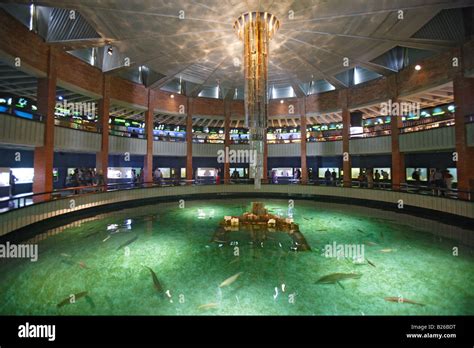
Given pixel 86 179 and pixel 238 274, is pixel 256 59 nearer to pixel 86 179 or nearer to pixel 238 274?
pixel 238 274

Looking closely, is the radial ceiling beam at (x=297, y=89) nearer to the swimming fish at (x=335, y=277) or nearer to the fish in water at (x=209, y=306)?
the swimming fish at (x=335, y=277)

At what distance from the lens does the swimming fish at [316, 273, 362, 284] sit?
16.3 ft

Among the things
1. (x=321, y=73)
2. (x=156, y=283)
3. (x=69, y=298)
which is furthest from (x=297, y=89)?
(x=69, y=298)

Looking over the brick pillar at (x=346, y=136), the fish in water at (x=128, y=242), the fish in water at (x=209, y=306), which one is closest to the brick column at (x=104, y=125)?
the fish in water at (x=128, y=242)

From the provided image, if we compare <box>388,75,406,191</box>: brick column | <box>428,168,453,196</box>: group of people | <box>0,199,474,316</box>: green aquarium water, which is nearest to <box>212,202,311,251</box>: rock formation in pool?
<box>0,199,474,316</box>: green aquarium water

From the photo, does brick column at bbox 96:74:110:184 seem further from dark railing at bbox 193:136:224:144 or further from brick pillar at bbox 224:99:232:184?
brick pillar at bbox 224:99:232:184

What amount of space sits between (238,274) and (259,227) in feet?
15.5

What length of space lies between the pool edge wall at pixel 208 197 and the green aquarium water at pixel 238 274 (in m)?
0.93

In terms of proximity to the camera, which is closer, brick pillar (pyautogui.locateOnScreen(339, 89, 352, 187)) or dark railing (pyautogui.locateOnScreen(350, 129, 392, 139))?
dark railing (pyautogui.locateOnScreen(350, 129, 392, 139))

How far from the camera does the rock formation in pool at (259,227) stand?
816cm

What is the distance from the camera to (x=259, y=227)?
9.95 m

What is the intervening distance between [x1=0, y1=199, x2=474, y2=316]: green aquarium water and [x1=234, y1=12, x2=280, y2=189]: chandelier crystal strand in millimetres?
5748
